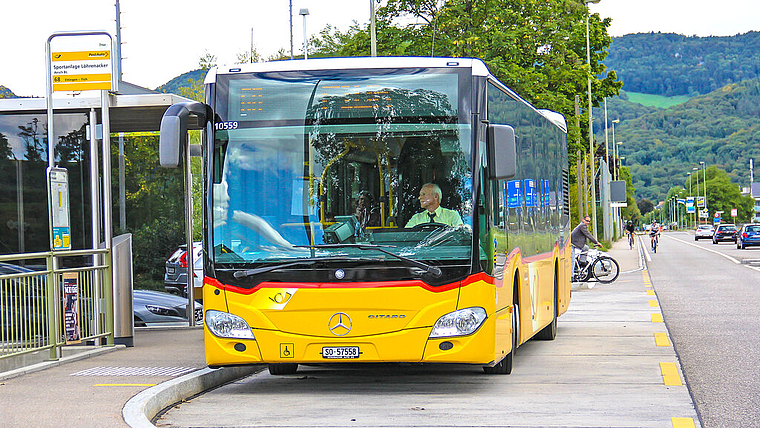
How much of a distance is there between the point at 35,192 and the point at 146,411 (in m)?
7.05

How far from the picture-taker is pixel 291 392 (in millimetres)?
9117

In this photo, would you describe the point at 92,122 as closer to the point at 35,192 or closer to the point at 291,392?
the point at 35,192

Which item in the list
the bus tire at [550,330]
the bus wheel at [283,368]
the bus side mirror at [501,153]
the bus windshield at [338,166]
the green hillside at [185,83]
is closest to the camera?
the bus windshield at [338,166]

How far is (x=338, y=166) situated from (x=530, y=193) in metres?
3.40

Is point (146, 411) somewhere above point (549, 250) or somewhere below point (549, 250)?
below

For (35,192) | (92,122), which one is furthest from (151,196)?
(92,122)

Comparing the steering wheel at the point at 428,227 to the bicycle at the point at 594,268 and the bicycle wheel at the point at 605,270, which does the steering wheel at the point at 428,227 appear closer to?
the bicycle at the point at 594,268

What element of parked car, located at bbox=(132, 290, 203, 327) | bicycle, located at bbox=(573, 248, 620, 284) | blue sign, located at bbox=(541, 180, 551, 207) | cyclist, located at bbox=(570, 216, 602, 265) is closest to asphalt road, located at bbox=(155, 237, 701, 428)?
blue sign, located at bbox=(541, 180, 551, 207)

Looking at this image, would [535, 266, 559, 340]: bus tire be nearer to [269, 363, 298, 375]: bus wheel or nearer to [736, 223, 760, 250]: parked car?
[269, 363, 298, 375]: bus wheel

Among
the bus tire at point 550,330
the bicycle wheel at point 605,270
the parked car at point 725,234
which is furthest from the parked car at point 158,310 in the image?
the parked car at point 725,234

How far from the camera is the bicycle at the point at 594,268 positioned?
26.3 metres

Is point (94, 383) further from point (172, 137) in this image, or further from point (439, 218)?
point (439, 218)

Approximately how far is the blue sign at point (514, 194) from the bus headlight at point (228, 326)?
2799 mm

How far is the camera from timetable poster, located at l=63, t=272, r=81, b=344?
419 inches
